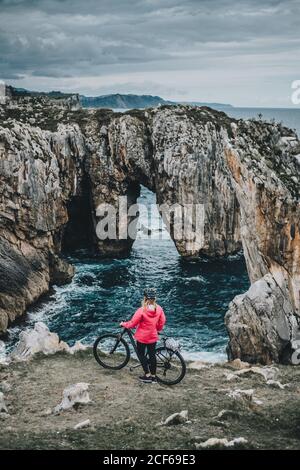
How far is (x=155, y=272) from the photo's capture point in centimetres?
5422

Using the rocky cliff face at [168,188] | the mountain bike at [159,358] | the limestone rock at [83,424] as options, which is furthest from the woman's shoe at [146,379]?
the rocky cliff face at [168,188]

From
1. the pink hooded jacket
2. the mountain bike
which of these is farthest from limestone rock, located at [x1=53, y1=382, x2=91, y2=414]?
the pink hooded jacket

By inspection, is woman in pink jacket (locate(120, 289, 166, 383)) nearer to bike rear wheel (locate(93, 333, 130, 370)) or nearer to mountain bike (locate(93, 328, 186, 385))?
mountain bike (locate(93, 328, 186, 385))

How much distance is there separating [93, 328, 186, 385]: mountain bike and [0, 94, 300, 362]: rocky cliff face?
9488 mm

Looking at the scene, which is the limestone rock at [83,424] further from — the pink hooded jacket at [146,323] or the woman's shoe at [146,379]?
the woman's shoe at [146,379]

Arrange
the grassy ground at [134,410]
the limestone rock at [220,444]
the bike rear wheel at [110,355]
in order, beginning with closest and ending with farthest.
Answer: the limestone rock at [220,444], the grassy ground at [134,410], the bike rear wheel at [110,355]

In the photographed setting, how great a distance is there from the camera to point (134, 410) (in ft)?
52.9

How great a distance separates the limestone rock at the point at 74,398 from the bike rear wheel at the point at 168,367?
3.01 meters

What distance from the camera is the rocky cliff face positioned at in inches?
1151

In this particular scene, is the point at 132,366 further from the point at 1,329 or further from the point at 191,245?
the point at 191,245

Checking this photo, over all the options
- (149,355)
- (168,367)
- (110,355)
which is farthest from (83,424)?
(110,355)

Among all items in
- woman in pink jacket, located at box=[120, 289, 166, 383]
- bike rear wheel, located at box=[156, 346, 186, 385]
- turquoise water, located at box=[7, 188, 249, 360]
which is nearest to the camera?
woman in pink jacket, located at box=[120, 289, 166, 383]

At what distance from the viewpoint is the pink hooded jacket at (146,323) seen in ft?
57.0
